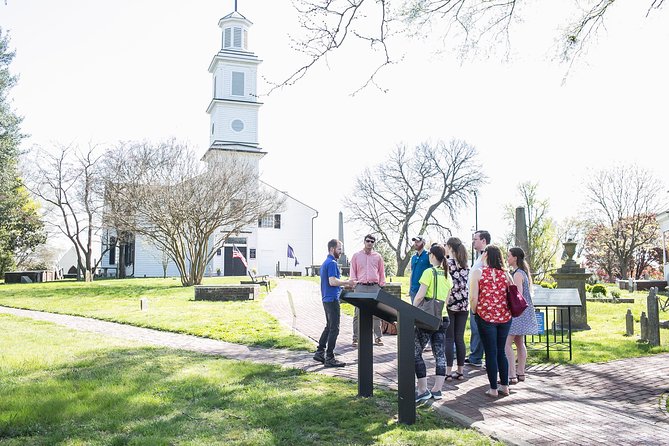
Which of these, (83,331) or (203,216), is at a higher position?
(203,216)

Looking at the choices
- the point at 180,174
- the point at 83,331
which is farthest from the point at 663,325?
the point at 180,174

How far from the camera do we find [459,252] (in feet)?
24.3

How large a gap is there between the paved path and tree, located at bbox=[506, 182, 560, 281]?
33.4 m

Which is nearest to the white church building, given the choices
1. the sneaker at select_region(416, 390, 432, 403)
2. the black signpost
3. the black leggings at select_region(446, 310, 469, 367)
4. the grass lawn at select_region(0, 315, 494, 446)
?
the grass lawn at select_region(0, 315, 494, 446)

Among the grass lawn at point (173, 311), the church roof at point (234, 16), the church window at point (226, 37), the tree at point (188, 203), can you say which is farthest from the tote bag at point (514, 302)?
the church roof at point (234, 16)

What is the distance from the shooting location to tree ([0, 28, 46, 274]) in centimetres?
2789

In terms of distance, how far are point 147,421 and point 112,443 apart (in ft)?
2.06

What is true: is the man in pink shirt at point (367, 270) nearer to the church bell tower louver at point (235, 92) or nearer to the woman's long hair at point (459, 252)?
the woman's long hair at point (459, 252)

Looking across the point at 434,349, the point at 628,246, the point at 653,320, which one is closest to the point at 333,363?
the point at 434,349

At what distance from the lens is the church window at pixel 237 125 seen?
48188mm

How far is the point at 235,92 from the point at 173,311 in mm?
34527

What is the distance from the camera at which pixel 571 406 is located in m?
6.21

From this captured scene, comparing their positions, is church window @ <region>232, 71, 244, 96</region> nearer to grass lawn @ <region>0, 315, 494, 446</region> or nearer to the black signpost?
grass lawn @ <region>0, 315, 494, 446</region>

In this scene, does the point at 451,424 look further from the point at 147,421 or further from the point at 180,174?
the point at 180,174
